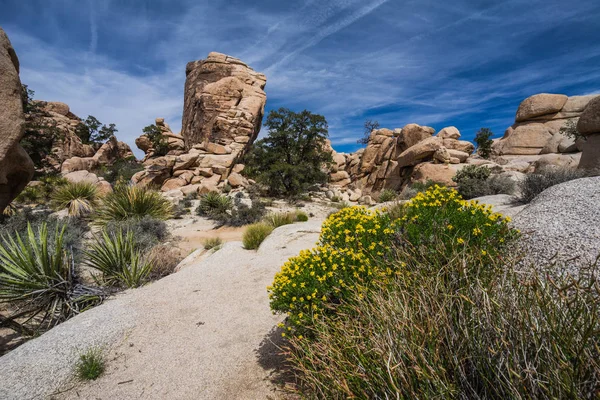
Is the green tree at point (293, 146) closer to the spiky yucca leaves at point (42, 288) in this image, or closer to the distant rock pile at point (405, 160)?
the distant rock pile at point (405, 160)

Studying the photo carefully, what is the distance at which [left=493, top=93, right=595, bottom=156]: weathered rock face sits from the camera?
2470cm

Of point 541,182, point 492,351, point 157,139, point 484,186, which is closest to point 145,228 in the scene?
point 492,351

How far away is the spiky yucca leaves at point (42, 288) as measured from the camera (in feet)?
15.4

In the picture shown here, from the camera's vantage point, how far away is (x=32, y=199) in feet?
55.3

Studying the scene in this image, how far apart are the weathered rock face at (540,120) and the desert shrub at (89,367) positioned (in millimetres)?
32094

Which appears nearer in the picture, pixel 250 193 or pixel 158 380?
pixel 158 380

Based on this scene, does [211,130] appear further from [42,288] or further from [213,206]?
[42,288]

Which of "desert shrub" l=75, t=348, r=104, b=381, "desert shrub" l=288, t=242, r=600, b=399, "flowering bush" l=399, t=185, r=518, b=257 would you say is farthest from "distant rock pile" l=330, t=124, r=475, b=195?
"desert shrub" l=75, t=348, r=104, b=381

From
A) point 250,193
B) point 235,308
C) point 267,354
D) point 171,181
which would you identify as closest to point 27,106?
point 171,181

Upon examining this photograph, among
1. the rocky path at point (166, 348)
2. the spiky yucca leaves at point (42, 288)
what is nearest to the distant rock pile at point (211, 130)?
the spiky yucca leaves at point (42, 288)

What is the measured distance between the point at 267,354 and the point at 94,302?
396 cm

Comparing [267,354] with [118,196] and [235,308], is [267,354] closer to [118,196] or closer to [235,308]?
[235,308]

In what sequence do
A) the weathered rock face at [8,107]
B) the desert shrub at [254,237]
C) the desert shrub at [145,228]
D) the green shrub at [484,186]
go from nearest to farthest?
the weathered rock face at [8,107] < the desert shrub at [254,237] < the desert shrub at [145,228] < the green shrub at [484,186]

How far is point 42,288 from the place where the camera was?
4844 mm
